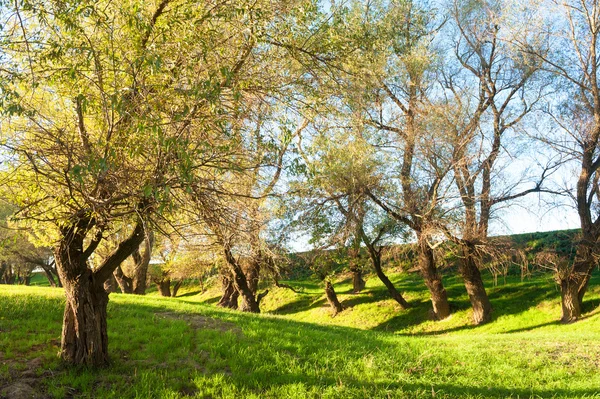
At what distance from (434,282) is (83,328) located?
18.4m

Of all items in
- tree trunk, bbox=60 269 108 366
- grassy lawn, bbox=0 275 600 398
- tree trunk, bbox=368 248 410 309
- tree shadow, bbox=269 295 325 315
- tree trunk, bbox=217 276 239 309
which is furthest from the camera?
tree shadow, bbox=269 295 325 315

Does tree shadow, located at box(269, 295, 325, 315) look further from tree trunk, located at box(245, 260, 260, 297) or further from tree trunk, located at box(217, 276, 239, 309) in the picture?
tree trunk, located at box(245, 260, 260, 297)

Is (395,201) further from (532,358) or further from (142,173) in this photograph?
(142,173)

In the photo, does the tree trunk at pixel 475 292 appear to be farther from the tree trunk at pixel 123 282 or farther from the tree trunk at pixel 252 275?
the tree trunk at pixel 123 282

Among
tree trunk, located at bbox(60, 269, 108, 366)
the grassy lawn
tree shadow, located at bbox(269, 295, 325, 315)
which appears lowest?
tree shadow, located at bbox(269, 295, 325, 315)

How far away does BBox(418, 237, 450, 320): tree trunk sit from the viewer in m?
22.6

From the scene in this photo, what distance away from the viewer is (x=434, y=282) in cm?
2308

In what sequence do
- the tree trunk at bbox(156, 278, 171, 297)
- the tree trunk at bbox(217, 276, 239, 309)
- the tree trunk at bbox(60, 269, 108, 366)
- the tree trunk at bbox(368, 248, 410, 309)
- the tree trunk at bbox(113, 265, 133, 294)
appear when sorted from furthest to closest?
the tree trunk at bbox(156, 278, 171, 297), the tree trunk at bbox(113, 265, 133, 294), the tree trunk at bbox(217, 276, 239, 309), the tree trunk at bbox(368, 248, 410, 309), the tree trunk at bbox(60, 269, 108, 366)

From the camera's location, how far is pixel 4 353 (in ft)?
28.2

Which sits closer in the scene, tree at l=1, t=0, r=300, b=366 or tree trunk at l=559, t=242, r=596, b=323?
tree at l=1, t=0, r=300, b=366

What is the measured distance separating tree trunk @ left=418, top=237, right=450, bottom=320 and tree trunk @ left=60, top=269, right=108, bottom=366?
16572mm

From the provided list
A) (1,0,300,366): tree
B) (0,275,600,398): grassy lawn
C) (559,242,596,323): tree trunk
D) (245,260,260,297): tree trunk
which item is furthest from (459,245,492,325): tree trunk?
(1,0,300,366): tree

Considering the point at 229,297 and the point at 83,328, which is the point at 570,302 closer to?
the point at 229,297

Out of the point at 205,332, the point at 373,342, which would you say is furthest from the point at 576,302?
the point at 205,332
